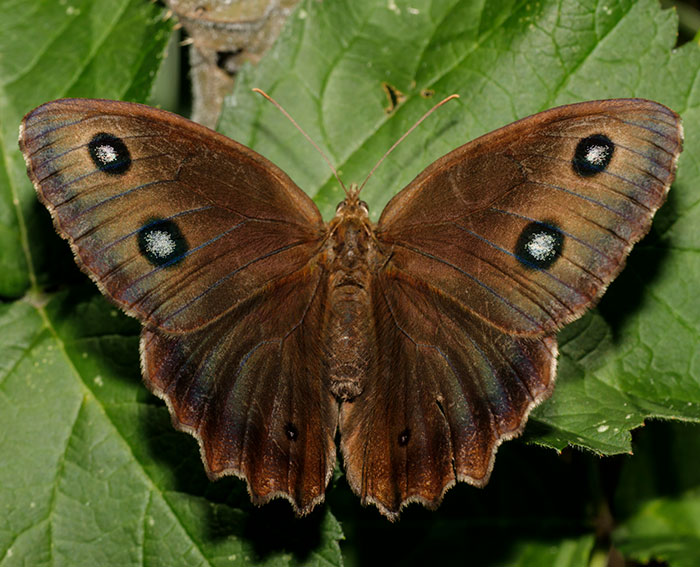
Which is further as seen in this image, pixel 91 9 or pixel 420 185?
pixel 91 9

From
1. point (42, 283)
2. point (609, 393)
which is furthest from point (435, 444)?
point (42, 283)

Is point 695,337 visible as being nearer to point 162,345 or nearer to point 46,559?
point 162,345

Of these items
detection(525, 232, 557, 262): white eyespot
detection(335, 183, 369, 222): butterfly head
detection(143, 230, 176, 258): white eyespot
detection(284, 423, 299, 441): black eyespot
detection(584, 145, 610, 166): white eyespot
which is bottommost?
detection(284, 423, 299, 441): black eyespot

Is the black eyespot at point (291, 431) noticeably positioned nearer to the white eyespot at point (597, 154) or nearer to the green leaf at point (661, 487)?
the white eyespot at point (597, 154)

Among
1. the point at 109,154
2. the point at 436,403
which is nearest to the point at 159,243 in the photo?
the point at 109,154

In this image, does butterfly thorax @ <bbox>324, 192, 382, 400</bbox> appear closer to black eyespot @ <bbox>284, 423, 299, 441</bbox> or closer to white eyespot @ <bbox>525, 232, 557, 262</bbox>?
black eyespot @ <bbox>284, 423, 299, 441</bbox>

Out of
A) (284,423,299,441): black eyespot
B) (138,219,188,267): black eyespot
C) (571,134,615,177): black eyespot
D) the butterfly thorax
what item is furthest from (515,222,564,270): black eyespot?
(138,219,188,267): black eyespot

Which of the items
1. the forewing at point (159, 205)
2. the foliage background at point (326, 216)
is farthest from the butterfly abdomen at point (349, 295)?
the foliage background at point (326, 216)
